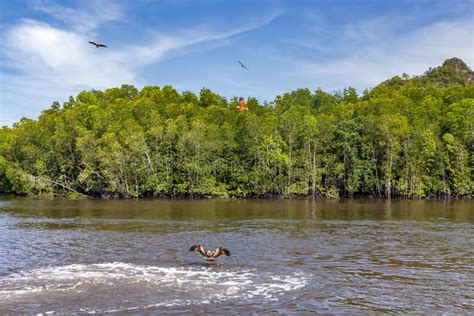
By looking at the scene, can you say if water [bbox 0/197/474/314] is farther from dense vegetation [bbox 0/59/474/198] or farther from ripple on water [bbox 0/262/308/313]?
dense vegetation [bbox 0/59/474/198]

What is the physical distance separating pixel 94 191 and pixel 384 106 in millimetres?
49679

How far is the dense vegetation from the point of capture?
7306cm

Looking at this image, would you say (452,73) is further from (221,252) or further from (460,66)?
(221,252)

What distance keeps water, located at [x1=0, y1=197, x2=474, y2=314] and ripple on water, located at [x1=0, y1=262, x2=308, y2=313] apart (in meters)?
0.04

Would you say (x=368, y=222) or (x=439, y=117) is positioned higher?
(x=439, y=117)

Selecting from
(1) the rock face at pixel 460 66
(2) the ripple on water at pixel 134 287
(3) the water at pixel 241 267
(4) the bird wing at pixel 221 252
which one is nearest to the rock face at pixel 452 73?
(1) the rock face at pixel 460 66

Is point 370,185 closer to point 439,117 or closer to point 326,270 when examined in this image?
point 439,117

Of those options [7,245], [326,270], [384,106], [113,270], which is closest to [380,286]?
[326,270]

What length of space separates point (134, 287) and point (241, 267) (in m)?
5.40

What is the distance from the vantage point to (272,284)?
17.8 meters

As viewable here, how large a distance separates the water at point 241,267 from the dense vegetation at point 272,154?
3469 centimetres

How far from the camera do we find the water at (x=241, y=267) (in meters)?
15.5

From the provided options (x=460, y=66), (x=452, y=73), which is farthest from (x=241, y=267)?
(x=460, y=66)

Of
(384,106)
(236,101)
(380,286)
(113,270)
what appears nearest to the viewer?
(380,286)
